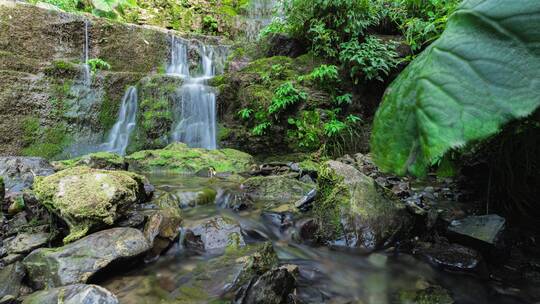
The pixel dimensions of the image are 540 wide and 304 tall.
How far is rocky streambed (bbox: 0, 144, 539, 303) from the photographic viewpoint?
7.38 ft

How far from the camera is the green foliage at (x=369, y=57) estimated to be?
281 inches

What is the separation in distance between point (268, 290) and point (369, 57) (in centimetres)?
629

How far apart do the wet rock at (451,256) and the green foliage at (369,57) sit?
4.88 metres

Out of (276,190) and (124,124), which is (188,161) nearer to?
(276,190)

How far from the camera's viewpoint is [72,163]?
19.2ft

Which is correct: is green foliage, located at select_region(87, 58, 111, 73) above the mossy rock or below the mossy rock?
above

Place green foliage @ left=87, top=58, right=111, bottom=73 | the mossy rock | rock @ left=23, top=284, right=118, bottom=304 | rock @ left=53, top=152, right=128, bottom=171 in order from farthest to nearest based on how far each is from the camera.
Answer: green foliage @ left=87, top=58, right=111, bottom=73, rock @ left=53, top=152, right=128, bottom=171, the mossy rock, rock @ left=23, top=284, right=118, bottom=304

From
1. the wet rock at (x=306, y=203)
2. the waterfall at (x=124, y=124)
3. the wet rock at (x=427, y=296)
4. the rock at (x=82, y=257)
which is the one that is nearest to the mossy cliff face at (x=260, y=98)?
the waterfall at (x=124, y=124)

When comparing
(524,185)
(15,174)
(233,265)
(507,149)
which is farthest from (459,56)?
(15,174)

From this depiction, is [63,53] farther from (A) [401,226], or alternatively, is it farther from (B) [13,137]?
(A) [401,226]

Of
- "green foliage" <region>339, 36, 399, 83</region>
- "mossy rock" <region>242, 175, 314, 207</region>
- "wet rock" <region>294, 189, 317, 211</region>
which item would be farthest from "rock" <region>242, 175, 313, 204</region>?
"green foliage" <region>339, 36, 399, 83</region>

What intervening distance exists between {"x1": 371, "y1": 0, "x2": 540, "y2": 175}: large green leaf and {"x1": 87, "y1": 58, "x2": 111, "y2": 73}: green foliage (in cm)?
926

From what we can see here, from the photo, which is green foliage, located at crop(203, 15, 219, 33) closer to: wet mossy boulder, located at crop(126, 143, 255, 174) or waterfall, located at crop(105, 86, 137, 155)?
waterfall, located at crop(105, 86, 137, 155)

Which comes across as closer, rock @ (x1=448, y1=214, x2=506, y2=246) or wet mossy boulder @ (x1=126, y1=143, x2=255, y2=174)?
rock @ (x1=448, y1=214, x2=506, y2=246)
